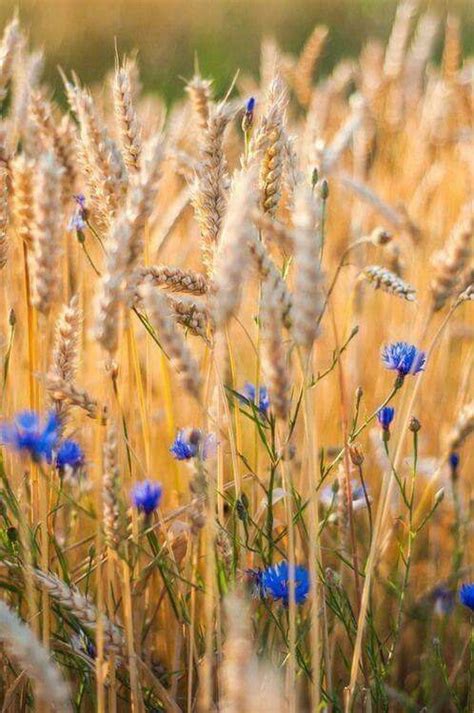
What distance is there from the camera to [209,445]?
1.01 metres

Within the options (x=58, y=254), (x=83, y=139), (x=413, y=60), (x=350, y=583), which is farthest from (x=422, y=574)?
(x=413, y=60)

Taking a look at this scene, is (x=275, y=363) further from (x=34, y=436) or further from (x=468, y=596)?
(x=468, y=596)

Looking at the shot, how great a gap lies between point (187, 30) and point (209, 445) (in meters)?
6.51

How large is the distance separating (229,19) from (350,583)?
655 centimetres

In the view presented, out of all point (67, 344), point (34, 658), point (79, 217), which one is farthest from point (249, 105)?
point (34, 658)

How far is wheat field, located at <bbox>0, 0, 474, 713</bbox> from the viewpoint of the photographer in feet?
2.33

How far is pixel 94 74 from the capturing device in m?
5.61

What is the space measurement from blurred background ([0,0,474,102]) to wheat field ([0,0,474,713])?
13.2ft

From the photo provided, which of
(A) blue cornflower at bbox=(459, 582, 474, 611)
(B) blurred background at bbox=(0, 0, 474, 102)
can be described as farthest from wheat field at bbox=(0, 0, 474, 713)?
(B) blurred background at bbox=(0, 0, 474, 102)

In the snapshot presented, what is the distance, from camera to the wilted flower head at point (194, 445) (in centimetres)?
88

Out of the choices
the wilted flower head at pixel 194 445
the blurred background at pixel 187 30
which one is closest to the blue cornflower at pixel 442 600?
the wilted flower head at pixel 194 445

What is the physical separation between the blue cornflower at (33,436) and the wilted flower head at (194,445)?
12 cm

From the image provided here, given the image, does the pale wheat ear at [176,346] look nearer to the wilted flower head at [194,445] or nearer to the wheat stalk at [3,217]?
the wilted flower head at [194,445]

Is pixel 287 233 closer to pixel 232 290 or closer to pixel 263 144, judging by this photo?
pixel 232 290
